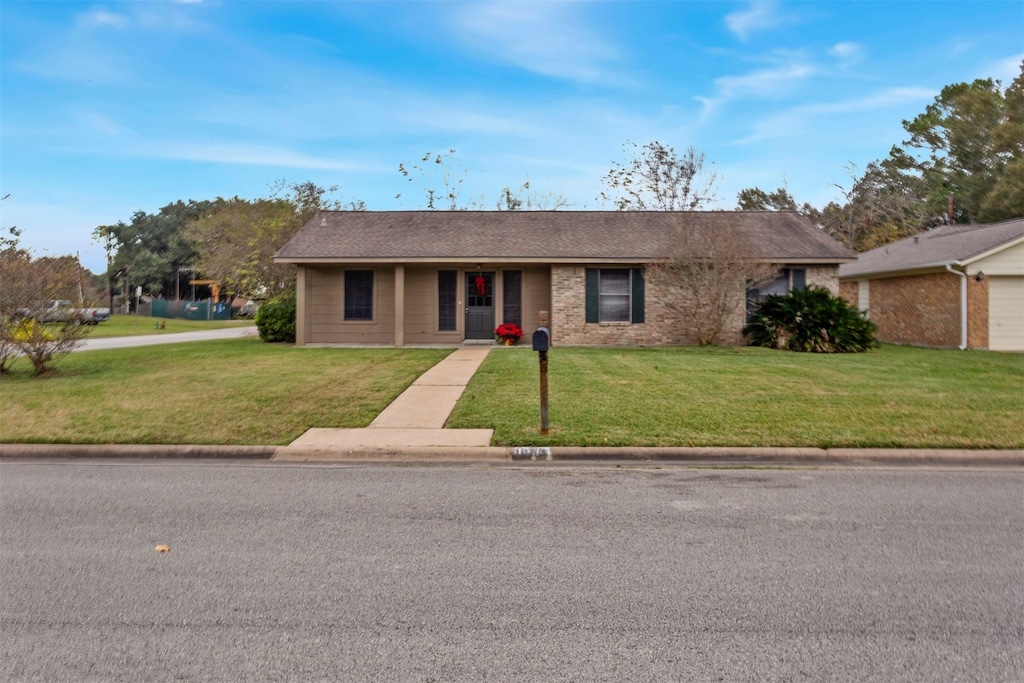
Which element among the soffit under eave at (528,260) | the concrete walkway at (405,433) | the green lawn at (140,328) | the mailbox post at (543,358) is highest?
the soffit under eave at (528,260)

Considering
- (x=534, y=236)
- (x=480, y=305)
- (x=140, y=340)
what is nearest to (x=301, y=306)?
(x=480, y=305)

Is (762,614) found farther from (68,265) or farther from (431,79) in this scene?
(431,79)

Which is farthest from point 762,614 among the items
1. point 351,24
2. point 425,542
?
point 351,24

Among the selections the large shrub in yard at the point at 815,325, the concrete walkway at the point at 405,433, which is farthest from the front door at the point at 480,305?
the concrete walkway at the point at 405,433

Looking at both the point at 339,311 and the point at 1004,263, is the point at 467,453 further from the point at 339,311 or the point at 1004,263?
the point at 1004,263

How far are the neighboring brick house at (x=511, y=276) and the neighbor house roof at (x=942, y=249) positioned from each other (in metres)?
2.71

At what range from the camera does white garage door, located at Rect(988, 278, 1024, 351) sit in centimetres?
1947

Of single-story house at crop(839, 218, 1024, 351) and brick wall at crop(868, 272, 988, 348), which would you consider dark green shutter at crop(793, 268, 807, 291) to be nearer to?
single-story house at crop(839, 218, 1024, 351)

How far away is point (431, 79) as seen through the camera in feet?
76.9

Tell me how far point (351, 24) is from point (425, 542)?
14.6 m

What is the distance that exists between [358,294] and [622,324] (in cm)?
780

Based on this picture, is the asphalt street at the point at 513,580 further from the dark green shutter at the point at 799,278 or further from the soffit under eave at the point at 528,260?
the dark green shutter at the point at 799,278

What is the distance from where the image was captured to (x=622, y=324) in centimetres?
2034

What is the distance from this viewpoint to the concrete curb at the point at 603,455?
7531 millimetres
